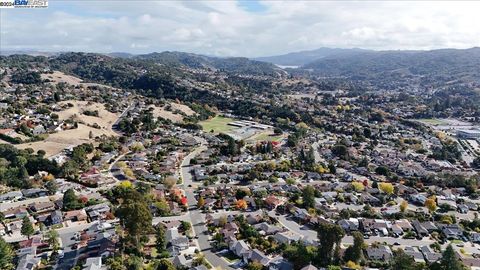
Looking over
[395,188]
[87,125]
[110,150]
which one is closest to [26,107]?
[87,125]

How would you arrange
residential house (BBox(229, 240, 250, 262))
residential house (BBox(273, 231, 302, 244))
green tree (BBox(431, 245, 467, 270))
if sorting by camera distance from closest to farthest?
1. green tree (BBox(431, 245, 467, 270))
2. residential house (BBox(229, 240, 250, 262))
3. residential house (BBox(273, 231, 302, 244))

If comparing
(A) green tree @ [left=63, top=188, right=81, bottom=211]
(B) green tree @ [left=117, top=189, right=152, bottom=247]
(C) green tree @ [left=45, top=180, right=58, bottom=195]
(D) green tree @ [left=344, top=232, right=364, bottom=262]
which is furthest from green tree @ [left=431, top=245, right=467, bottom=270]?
(C) green tree @ [left=45, top=180, right=58, bottom=195]

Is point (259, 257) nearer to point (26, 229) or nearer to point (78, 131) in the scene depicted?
point (26, 229)

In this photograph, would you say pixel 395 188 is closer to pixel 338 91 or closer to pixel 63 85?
pixel 63 85

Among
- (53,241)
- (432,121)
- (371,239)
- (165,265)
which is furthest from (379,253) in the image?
(432,121)

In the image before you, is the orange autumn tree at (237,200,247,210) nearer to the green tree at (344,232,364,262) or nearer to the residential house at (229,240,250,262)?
the residential house at (229,240,250,262)

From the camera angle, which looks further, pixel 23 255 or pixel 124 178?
pixel 124 178
